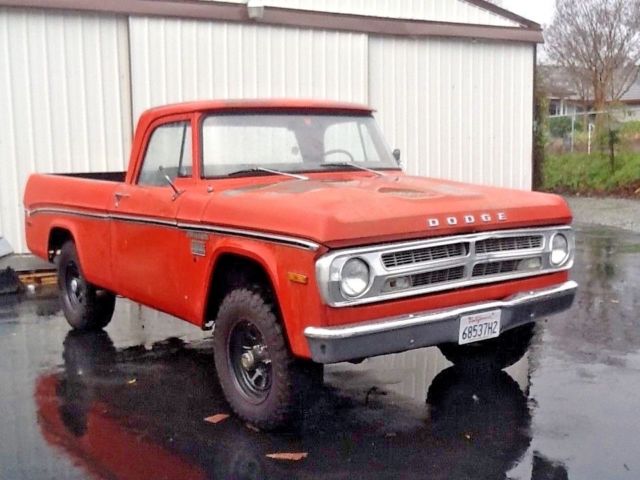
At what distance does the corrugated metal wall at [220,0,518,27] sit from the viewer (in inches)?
479

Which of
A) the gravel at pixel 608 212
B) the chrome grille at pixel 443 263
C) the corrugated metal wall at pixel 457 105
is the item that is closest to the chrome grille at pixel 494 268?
the chrome grille at pixel 443 263

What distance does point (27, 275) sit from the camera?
9.96 m

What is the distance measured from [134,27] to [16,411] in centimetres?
679

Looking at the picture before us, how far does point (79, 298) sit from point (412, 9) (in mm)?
7754

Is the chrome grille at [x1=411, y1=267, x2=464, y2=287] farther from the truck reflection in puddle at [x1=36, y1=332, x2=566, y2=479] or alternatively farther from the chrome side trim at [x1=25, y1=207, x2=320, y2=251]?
the truck reflection in puddle at [x1=36, y1=332, x2=566, y2=479]

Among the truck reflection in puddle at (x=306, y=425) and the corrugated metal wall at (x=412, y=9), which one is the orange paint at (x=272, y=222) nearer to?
the truck reflection in puddle at (x=306, y=425)

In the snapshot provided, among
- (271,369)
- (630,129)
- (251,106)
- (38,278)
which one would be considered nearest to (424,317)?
(271,369)

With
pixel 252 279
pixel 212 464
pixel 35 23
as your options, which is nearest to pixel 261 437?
pixel 212 464

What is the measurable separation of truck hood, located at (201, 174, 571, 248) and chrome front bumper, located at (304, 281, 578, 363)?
1.39 ft

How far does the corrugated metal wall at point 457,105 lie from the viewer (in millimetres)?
12961

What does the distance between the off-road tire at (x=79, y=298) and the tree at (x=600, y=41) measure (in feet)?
91.3

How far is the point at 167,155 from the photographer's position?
5953mm

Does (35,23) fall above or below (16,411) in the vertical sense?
above

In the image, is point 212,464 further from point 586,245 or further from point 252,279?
point 586,245
